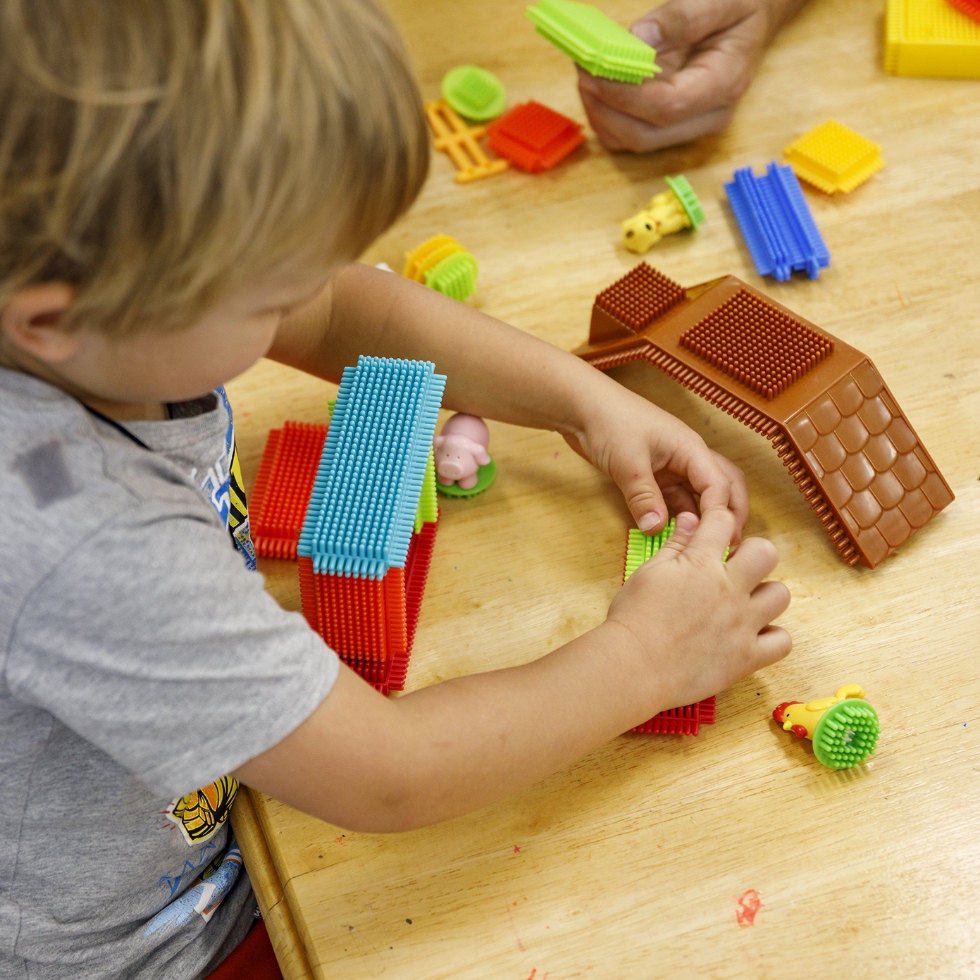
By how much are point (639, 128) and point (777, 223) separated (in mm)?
158

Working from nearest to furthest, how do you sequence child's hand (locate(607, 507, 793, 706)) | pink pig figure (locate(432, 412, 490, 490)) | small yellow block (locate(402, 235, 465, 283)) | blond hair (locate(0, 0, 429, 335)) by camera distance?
blond hair (locate(0, 0, 429, 335)) → child's hand (locate(607, 507, 793, 706)) → pink pig figure (locate(432, 412, 490, 490)) → small yellow block (locate(402, 235, 465, 283))

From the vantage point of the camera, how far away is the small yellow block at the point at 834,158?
0.86 metres

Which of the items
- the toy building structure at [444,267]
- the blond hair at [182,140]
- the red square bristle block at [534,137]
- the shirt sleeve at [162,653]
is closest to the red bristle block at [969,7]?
the red square bristle block at [534,137]

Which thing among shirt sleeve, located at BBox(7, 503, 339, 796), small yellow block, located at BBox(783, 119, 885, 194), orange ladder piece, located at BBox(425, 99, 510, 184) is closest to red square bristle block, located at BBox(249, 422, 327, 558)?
shirt sleeve, located at BBox(7, 503, 339, 796)

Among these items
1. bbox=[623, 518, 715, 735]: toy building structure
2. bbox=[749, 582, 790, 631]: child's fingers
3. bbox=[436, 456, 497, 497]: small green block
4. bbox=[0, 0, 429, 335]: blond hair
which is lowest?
bbox=[623, 518, 715, 735]: toy building structure

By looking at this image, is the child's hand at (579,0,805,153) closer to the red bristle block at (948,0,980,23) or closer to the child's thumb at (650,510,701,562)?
the red bristle block at (948,0,980,23)

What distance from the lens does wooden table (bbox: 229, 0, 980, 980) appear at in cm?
51

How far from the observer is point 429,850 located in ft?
1.79

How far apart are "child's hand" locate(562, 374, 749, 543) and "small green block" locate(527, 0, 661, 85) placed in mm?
310

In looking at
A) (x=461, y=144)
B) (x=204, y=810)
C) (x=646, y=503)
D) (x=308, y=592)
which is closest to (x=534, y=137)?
(x=461, y=144)

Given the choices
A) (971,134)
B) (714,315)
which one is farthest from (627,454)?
(971,134)

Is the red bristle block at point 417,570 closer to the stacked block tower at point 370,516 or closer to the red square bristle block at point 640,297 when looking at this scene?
the stacked block tower at point 370,516

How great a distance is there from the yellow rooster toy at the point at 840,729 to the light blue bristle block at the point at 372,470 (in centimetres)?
25

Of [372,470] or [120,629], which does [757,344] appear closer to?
[372,470]
